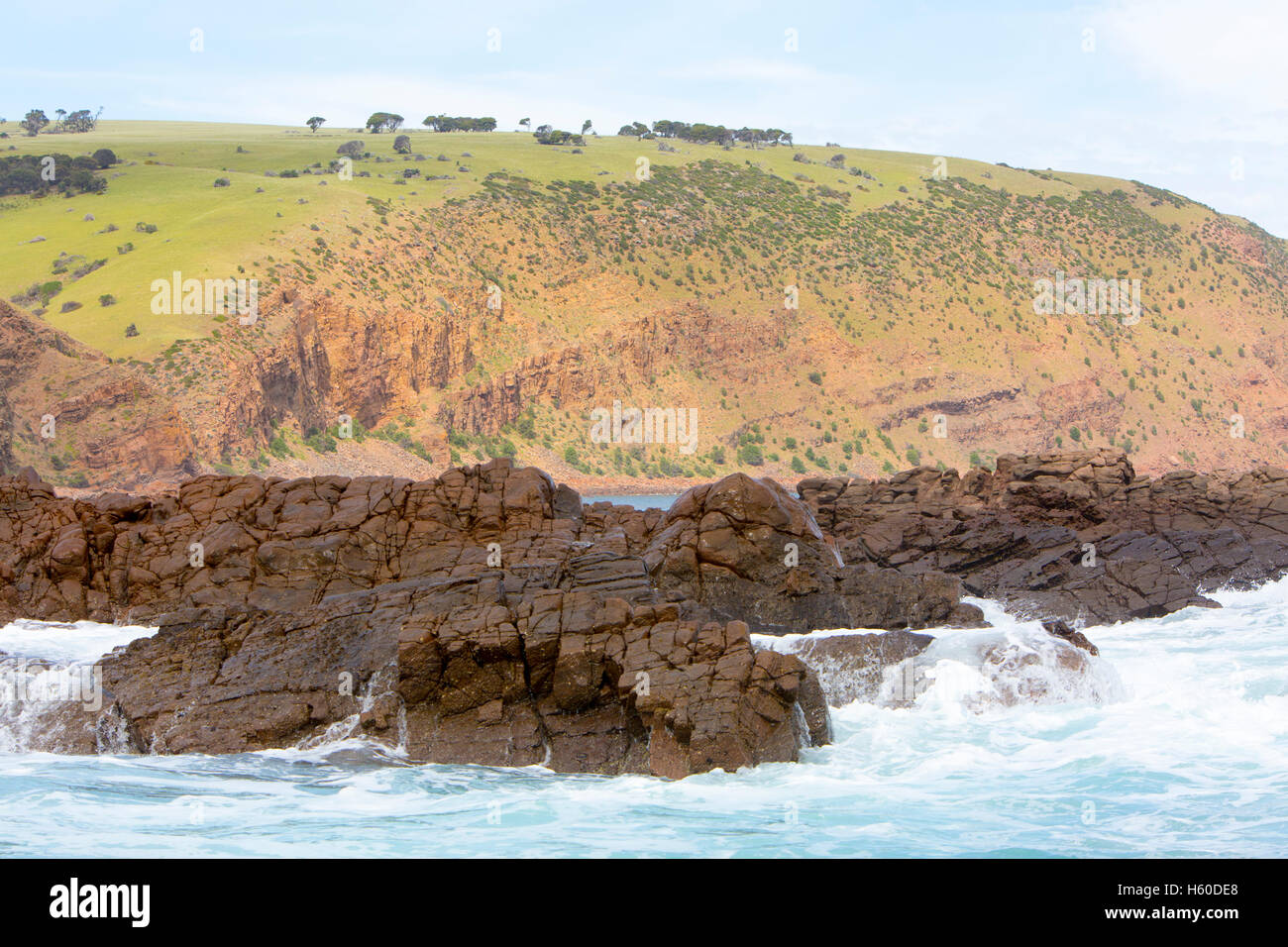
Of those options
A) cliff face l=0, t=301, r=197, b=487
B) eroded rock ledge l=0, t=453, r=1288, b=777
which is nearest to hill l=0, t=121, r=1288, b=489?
cliff face l=0, t=301, r=197, b=487

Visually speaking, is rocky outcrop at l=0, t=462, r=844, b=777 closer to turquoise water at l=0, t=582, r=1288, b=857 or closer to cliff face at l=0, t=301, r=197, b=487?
turquoise water at l=0, t=582, r=1288, b=857

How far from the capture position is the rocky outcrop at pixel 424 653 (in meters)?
14.1

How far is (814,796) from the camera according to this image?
1334cm

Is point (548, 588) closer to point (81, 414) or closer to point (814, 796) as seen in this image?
point (814, 796)

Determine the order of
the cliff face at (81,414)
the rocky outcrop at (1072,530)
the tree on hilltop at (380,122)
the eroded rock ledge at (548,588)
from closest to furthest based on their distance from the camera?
1. the eroded rock ledge at (548,588)
2. the rocky outcrop at (1072,530)
3. the cliff face at (81,414)
4. the tree on hilltop at (380,122)

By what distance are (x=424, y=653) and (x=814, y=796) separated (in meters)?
4.95

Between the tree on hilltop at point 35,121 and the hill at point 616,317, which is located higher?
the tree on hilltop at point 35,121

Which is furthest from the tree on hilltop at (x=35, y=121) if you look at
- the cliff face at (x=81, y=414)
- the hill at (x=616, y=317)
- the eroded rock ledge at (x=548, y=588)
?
the eroded rock ledge at (x=548, y=588)

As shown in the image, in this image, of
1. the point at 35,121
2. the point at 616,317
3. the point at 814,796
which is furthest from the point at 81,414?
the point at 35,121

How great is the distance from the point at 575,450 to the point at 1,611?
53.2 meters

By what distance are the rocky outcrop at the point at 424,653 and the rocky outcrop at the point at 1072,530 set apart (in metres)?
6.65

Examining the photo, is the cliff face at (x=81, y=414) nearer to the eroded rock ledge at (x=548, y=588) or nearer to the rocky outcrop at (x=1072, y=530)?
the eroded rock ledge at (x=548, y=588)
